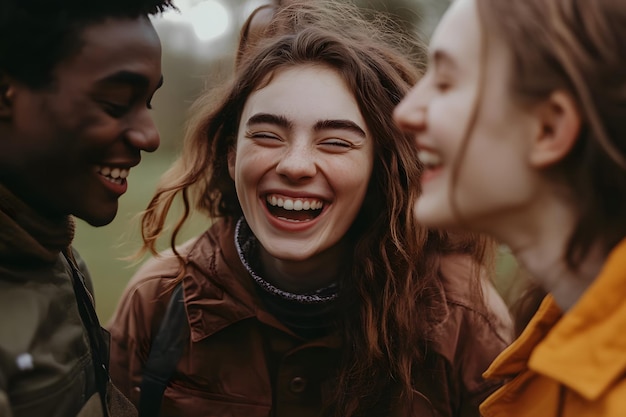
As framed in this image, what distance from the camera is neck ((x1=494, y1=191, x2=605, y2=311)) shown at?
1.57m

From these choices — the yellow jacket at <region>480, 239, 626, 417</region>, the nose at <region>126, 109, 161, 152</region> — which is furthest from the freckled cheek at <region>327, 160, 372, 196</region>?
the yellow jacket at <region>480, 239, 626, 417</region>

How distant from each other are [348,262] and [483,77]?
1.37m

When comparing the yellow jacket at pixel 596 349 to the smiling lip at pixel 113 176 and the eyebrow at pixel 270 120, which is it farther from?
the eyebrow at pixel 270 120

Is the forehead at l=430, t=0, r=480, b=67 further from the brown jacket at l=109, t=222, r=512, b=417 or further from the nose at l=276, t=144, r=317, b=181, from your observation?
the brown jacket at l=109, t=222, r=512, b=417

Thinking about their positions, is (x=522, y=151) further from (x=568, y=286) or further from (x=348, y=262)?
(x=348, y=262)

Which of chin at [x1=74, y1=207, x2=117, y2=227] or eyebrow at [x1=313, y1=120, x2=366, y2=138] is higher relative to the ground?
eyebrow at [x1=313, y1=120, x2=366, y2=138]

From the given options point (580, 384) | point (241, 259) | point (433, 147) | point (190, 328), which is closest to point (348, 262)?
point (241, 259)

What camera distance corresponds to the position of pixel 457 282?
9.23ft

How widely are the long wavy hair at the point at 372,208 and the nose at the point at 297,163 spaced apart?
274 millimetres

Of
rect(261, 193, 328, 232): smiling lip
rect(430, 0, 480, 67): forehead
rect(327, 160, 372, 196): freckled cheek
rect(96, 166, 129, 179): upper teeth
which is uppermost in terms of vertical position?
rect(430, 0, 480, 67): forehead

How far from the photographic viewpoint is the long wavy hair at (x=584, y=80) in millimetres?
1407

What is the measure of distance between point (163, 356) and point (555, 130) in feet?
5.72

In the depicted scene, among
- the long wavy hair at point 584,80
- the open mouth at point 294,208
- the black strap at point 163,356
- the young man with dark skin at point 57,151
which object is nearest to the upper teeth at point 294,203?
the open mouth at point 294,208

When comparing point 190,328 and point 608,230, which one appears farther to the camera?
point 190,328
